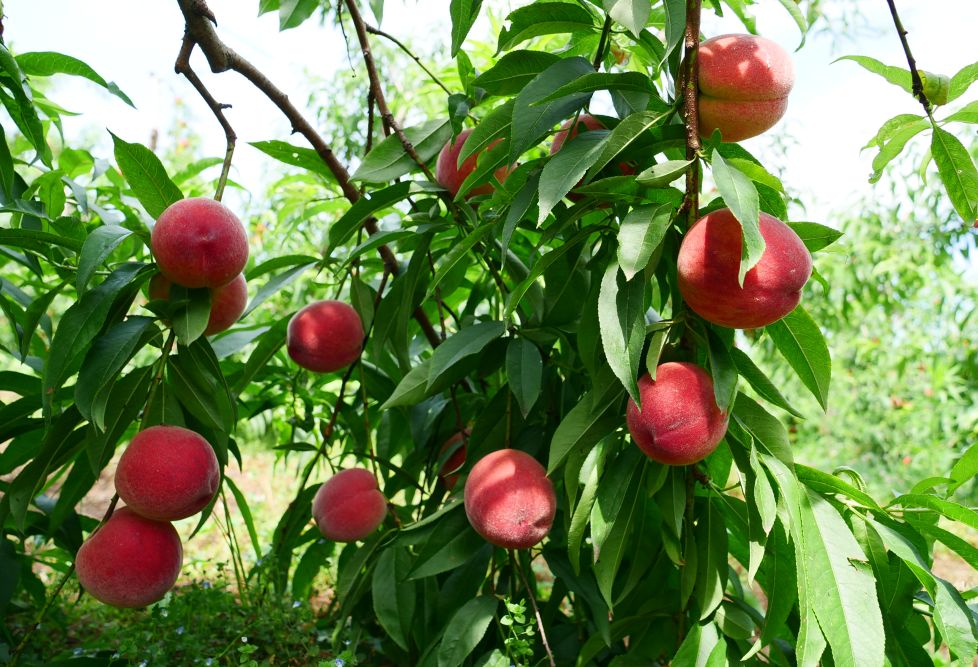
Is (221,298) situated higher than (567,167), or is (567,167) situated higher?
(567,167)

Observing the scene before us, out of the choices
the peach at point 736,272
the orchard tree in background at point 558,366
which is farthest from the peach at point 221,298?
the peach at point 736,272

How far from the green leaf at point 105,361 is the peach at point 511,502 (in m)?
0.38

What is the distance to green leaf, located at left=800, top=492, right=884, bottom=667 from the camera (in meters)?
0.69

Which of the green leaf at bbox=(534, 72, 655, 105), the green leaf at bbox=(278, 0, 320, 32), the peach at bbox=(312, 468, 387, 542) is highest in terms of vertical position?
the green leaf at bbox=(278, 0, 320, 32)

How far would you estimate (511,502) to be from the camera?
0.88 m

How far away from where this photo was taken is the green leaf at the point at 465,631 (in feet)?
3.12

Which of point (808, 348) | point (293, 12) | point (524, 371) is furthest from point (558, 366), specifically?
point (293, 12)

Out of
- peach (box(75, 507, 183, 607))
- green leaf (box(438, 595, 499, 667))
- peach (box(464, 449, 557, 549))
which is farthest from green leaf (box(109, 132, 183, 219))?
green leaf (box(438, 595, 499, 667))

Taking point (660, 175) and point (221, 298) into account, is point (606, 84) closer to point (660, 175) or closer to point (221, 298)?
point (660, 175)

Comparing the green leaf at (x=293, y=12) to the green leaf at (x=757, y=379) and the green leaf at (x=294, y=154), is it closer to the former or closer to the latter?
the green leaf at (x=294, y=154)

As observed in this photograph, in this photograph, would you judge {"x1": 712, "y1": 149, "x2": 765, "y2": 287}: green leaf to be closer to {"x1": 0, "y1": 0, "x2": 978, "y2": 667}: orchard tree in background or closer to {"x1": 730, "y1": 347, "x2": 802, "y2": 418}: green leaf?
{"x1": 0, "y1": 0, "x2": 978, "y2": 667}: orchard tree in background

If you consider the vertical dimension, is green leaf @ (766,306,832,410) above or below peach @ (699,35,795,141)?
below

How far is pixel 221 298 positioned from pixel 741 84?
622mm

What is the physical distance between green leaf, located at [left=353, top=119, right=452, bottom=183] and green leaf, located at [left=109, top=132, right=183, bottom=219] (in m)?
0.21
